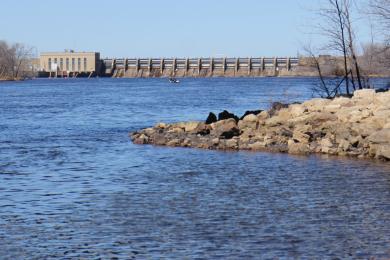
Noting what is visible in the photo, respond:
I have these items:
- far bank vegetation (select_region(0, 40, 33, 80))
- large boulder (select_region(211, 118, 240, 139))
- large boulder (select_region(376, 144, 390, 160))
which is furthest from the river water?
far bank vegetation (select_region(0, 40, 33, 80))

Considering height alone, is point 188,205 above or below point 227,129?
below

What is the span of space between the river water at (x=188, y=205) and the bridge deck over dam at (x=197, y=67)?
16052 cm

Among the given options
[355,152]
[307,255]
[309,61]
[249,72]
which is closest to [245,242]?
[307,255]

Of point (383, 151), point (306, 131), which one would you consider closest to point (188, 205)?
point (383, 151)

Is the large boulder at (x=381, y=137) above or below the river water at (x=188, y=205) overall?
above

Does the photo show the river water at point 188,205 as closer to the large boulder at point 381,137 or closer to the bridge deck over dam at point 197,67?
the large boulder at point 381,137

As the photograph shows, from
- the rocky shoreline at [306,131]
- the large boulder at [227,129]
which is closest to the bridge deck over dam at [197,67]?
the rocky shoreline at [306,131]

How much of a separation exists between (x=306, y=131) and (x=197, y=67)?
165784 millimetres

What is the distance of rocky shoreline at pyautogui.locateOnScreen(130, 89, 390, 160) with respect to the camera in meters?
25.9

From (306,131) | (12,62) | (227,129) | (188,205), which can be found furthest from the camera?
(12,62)

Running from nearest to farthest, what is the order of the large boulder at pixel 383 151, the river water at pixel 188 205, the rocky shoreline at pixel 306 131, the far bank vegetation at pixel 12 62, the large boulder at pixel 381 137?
the river water at pixel 188 205
the large boulder at pixel 383 151
the large boulder at pixel 381 137
the rocky shoreline at pixel 306 131
the far bank vegetation at pixel 12 62

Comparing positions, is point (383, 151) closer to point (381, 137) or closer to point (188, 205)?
point (381, 137)

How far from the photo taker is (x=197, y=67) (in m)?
193

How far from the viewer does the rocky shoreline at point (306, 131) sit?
25.9 meters
